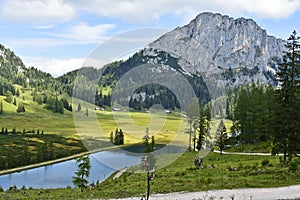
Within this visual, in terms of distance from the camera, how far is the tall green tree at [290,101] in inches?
1551

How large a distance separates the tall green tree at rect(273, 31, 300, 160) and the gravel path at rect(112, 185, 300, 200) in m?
17.0

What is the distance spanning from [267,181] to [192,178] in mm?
6224

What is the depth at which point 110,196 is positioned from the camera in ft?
76.8

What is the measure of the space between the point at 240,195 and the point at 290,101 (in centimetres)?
2182

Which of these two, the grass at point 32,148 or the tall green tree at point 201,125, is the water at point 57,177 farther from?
the grass at point 32,148

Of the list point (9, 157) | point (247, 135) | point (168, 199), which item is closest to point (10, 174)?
point (9, 157)

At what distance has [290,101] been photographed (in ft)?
132

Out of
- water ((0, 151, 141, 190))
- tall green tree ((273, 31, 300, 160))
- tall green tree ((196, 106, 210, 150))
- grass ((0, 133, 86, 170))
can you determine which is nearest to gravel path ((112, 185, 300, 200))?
tall green tree ((273, 31, 300, 160))

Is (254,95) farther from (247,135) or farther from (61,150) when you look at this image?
(61,150)

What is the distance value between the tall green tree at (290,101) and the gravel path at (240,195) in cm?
1703

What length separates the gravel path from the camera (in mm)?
21469

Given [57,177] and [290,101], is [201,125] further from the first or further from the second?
[290,101]

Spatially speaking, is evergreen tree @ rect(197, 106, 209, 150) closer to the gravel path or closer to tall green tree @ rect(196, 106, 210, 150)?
tall green tree @ rect(196, 106, 210, 150)

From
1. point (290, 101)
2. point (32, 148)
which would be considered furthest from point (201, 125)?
point (32, 148)
